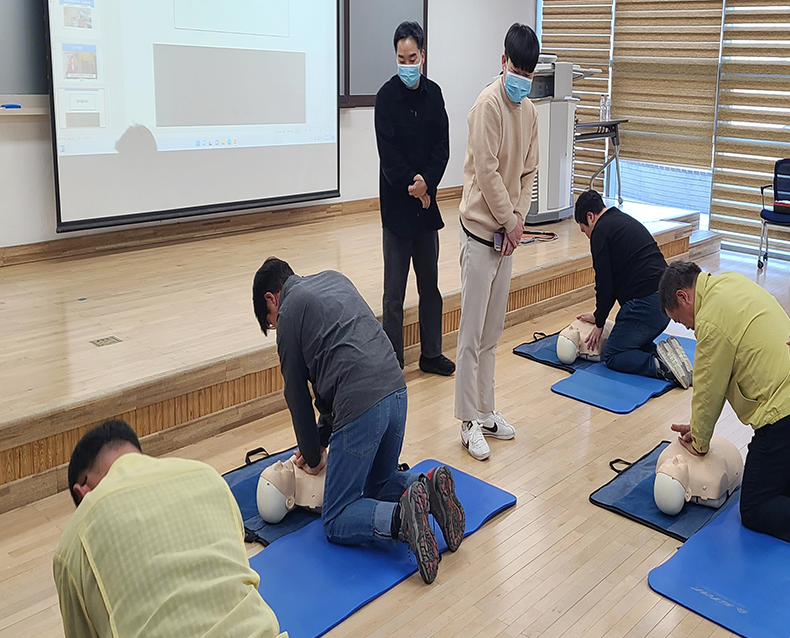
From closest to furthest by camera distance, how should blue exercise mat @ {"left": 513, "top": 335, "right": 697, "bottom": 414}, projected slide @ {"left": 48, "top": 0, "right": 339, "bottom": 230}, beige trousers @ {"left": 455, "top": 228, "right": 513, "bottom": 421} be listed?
beige trousers @ {"left": 455, "top": 228, "right": 513, "bottom": 421} → blue exercise mat @ {"left": 513, "top": 335, "right": 697, "bottom": 414} → projected slide @ {"left": 48, "top": 0, "right": 339, "bottom": 230}

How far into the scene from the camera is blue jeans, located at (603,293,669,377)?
428cm

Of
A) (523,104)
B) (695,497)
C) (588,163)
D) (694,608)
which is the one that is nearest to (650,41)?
(588,163)

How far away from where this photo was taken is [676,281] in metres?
2.81

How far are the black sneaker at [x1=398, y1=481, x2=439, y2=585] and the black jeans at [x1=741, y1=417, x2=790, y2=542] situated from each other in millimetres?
1129

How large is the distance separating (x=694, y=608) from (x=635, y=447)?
3.78 ft

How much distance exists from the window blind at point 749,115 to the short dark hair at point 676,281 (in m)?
4.67

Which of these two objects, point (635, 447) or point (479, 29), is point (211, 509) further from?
point (479, 29)

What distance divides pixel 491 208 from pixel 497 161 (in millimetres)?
184

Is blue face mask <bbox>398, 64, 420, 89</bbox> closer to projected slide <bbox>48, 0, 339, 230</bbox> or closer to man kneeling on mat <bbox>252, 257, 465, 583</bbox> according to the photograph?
man kneeling on mat <bbox>252, 257, 465, 583</bbox>

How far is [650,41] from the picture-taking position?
24.9 ft

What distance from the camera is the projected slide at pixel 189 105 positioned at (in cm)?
502

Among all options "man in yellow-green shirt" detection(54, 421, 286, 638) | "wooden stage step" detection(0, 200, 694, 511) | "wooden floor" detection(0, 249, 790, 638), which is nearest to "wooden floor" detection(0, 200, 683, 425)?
"wooden stage step" detection(0, 200, 694, 511)

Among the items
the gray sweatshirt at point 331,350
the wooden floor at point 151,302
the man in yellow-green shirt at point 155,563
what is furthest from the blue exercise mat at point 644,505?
the man in yellow-green shirt at point 155,563

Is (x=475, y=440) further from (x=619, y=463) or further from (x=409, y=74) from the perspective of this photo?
(x=409, y=74)
